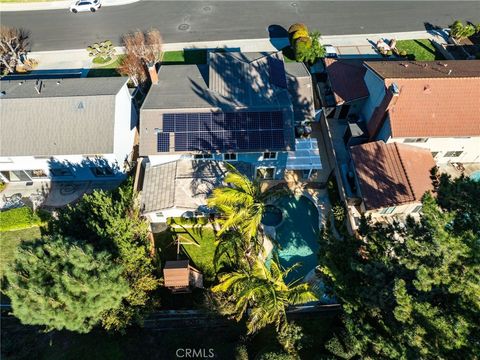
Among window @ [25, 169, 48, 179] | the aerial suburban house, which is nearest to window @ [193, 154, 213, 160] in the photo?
the aerial suburban house

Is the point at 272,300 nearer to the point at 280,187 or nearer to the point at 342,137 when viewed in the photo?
the point at 280,187

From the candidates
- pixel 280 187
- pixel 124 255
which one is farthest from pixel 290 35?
pixel 124 255

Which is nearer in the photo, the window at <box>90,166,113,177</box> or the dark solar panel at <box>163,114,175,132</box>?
the dark solar panel at <box>163,114,175,132</box>

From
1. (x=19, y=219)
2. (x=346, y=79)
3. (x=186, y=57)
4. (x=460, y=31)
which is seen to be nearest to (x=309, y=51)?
(x=346, y=79)

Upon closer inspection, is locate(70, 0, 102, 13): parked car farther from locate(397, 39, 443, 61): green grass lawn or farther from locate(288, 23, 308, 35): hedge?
locate(397, 39, 443, 61): green grass lawn

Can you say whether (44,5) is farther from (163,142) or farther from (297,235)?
(297,235)

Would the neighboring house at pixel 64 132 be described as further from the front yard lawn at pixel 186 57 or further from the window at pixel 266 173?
the window at pixel 266 173

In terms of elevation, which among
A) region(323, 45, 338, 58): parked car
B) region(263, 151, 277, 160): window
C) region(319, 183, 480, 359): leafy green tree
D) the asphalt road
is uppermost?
the asphalt road
